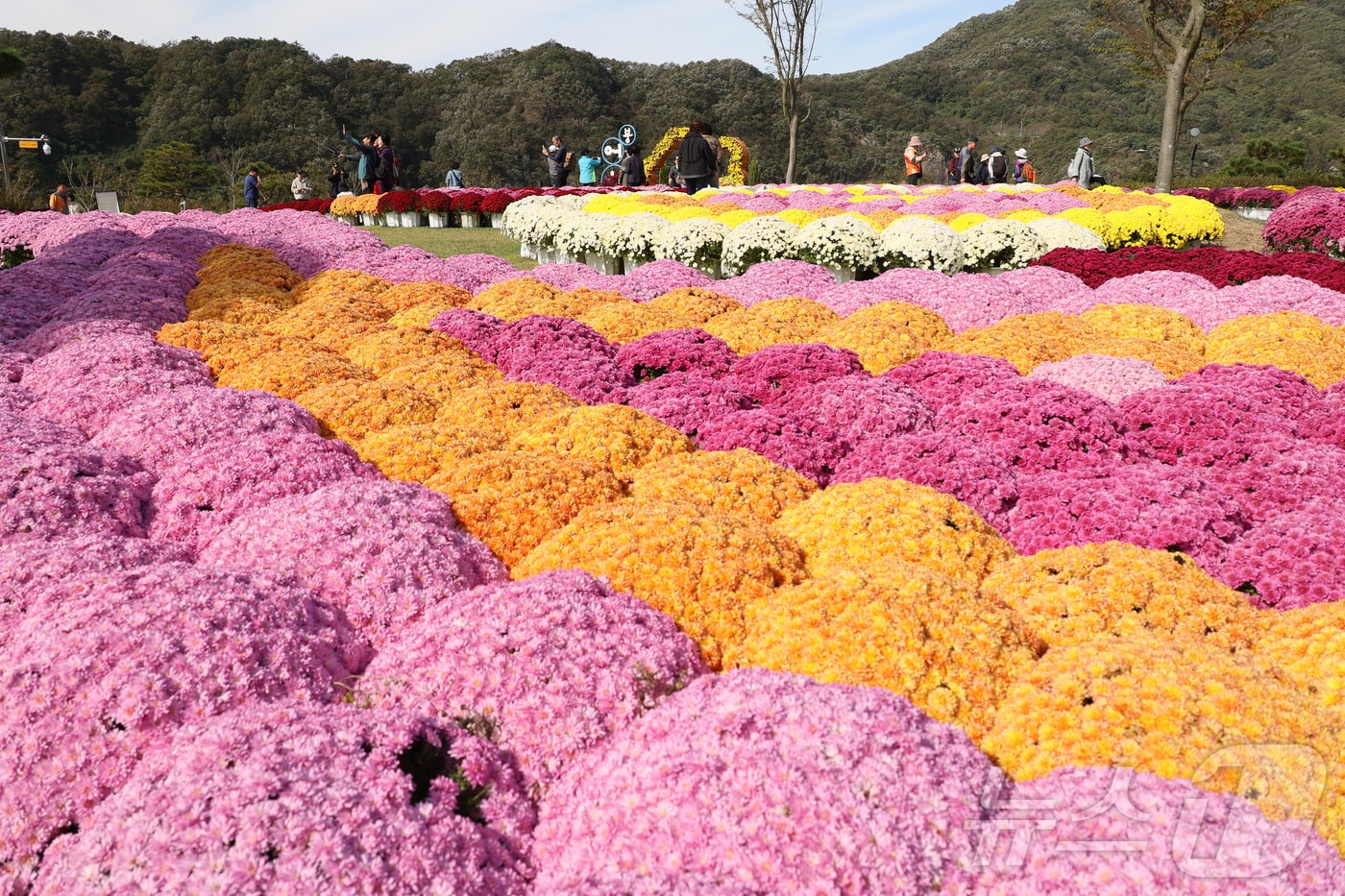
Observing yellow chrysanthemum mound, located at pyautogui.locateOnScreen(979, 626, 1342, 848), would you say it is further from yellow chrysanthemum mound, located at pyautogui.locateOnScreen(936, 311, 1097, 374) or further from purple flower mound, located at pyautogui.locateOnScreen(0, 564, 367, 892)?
yellow chrysanthemum mound, located at pyautogui.locateOnScreen(936, 311, 1097, 374)

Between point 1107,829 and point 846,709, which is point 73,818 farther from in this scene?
point 1107,829

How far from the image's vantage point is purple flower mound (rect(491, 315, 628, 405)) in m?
6.72

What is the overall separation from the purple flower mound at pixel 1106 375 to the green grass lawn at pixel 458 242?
12069 millimetres

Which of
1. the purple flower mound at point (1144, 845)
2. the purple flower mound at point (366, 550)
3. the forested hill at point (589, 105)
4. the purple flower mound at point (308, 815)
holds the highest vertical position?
the forested hill at point (589, 105)

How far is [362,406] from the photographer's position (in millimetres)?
5812

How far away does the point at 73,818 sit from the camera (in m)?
2.44

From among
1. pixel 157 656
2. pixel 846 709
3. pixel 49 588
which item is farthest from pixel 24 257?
pixel 846 709

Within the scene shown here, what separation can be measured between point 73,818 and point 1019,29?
439 ft

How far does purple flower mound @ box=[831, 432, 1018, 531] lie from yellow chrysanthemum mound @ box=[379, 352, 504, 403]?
3074mm

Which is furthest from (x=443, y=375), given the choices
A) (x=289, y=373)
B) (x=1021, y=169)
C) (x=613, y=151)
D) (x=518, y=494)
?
(x=613, y=151)

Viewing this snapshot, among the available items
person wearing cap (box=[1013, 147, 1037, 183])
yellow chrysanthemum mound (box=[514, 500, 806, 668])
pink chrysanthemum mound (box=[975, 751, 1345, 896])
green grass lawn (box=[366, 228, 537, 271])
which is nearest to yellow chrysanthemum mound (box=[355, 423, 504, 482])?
yellow chrysanthemum mound (box=[514, 500, 806, 668])

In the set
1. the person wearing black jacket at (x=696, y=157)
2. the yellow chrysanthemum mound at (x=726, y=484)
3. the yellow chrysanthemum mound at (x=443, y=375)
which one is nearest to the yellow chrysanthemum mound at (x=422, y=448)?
the yellow chrysanthemum mound at (x=443, y=375)

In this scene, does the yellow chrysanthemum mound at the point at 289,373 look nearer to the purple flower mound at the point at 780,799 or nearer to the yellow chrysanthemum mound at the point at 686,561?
the yellow chrysanthemum mound at the point at 686,561

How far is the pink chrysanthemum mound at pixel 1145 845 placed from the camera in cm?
200
